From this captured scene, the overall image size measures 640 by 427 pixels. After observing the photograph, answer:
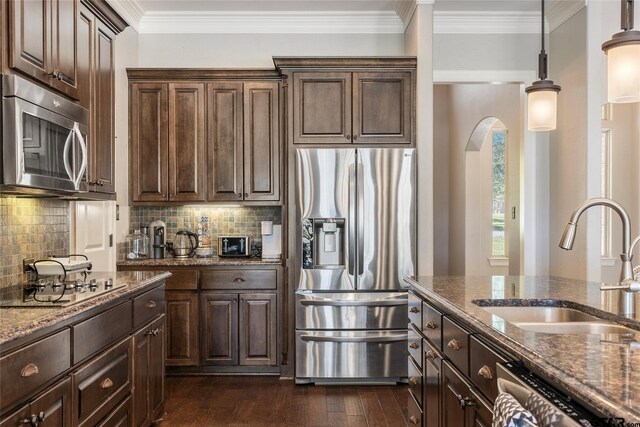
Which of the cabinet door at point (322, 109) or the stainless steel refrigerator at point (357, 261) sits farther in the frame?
the cabinet door at point (322, 109)

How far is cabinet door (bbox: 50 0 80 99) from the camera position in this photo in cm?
231

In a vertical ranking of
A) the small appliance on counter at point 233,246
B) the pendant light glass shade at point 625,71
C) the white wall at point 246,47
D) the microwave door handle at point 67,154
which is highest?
the white wall at point 246,47

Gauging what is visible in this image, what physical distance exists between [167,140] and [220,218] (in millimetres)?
839

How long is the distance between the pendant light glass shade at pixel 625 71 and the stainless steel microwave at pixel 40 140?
7.07 ft

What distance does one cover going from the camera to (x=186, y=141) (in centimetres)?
427

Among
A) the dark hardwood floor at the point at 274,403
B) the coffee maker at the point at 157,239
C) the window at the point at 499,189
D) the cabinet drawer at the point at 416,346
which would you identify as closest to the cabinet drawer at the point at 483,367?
the cabinet drawer at the point at 416,346

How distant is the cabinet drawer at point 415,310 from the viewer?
8.40 ft

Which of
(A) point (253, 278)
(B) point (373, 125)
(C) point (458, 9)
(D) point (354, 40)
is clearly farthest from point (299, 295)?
(C) point (458, 9)

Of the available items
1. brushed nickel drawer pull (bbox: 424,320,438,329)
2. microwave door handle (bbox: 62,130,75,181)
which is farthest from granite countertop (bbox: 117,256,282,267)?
brushed nickel drawer pull (bbox: 424,320,438,329)

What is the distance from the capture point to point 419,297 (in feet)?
8.43

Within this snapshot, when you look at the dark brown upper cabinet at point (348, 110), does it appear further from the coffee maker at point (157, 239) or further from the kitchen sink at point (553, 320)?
the kitchen sink at point (553, 320)

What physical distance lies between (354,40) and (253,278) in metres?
2.30

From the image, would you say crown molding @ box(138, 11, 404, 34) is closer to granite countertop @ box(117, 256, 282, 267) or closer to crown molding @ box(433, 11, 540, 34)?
crown molding @ box(433, 11, 540, 34)

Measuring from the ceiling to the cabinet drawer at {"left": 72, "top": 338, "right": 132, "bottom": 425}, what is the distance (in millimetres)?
3031
